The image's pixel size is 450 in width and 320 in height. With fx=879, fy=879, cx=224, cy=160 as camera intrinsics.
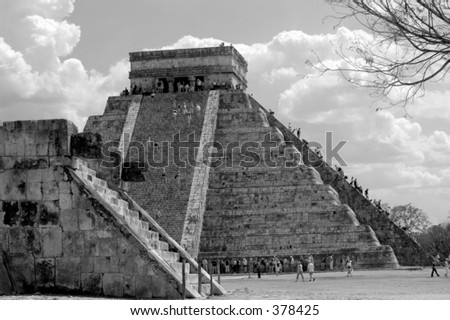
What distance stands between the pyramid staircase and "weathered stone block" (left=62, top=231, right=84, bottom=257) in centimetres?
63

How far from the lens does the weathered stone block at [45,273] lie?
13.1 m

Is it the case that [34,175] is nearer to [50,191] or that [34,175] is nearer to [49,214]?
[50,191]

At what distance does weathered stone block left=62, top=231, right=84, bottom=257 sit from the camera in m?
13.1

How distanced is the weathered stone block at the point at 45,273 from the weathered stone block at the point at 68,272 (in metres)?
0.08

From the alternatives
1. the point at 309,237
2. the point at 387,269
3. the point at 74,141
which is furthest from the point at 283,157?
the point at 74,141

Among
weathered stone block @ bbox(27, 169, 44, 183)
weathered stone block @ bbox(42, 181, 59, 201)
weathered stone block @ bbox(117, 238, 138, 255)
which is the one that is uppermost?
weathered stone block @ bbox(27, 169, 44, 183)

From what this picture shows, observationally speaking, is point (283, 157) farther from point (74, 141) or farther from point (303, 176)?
point (74, 141)

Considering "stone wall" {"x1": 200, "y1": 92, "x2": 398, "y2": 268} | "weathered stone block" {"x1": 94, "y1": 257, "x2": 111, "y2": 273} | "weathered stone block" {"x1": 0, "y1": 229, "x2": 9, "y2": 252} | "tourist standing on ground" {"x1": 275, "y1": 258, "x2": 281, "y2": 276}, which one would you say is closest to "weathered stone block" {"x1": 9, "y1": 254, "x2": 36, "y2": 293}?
"weathered stone block" {"x1": 0, "y1": 229, "x2": 9, "y2": 252}

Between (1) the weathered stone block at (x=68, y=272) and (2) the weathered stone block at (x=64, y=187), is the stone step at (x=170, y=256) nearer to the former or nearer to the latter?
(1) the weathered stone block at (x=68, y=272)

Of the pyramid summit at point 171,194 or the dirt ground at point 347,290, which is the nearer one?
the pyramid summit at point 171,194

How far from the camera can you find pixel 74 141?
1362cm

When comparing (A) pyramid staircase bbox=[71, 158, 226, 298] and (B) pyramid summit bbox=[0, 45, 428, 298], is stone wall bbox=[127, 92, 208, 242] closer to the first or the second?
(B) pyramid summit bbox=[0, 45, 428, 298]

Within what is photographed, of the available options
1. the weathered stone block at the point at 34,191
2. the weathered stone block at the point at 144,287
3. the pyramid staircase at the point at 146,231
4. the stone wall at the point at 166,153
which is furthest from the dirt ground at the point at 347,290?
the stone wall at the point at 166,153
